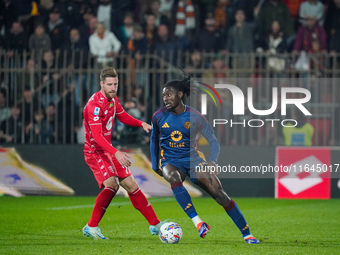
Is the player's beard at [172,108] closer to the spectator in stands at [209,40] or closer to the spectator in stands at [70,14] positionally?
the spectator in stands at [209,40]

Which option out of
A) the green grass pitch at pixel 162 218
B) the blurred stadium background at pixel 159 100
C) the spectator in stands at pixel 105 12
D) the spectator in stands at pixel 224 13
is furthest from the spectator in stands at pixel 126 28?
the green grass pitch at pixel 162 218

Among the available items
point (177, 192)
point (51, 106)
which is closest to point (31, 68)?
point (51, 106)

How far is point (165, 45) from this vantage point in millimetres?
14367

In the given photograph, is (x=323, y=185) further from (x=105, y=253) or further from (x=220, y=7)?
(x=105, y=253)

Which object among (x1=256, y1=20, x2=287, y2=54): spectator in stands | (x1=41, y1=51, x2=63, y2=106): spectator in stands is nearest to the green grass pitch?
(x1=41, y1=51, x2=63, y2=106): spectator in stands

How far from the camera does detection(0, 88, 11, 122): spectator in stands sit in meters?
13.2

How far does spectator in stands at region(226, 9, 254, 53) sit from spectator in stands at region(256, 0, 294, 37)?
30cm

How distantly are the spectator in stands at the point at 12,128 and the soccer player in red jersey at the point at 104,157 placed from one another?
5.35 m

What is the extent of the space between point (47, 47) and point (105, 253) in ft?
28.1

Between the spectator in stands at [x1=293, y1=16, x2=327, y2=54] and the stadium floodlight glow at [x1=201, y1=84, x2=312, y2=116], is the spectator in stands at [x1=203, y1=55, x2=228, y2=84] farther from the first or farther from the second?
the spectator in stands at [x1=293, y1=16, x2=327, y2=54]

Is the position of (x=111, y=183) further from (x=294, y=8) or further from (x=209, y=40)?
(x=294, y=8)

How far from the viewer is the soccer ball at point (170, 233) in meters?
7.61

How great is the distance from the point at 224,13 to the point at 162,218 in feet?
20.7

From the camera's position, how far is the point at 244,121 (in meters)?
12.9
